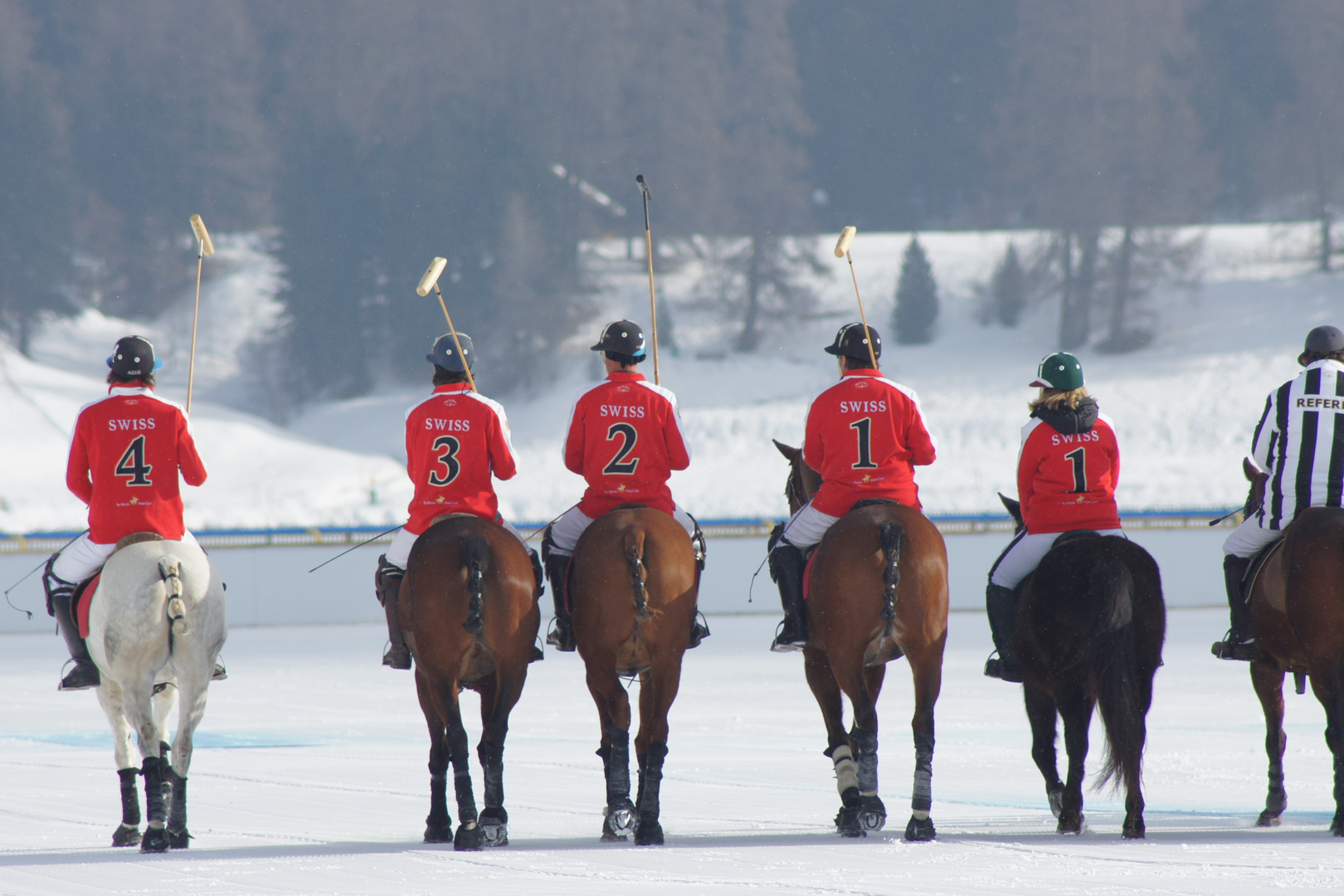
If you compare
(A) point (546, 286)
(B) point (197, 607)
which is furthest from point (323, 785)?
(A) point (546, 286)

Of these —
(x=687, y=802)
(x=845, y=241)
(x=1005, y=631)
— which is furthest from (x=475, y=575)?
(x=845, y=241)

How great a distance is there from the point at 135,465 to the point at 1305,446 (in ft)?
17.9

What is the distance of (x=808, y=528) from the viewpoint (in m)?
8.25

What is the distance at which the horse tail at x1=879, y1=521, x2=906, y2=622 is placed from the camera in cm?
761

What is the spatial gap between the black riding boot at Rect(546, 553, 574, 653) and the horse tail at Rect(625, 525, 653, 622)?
1.50ft

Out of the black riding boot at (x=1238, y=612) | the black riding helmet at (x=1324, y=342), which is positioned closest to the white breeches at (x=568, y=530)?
the black riding boot at (x=1238, y=612)

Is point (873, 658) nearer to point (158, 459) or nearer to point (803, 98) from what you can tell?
point (158, 459)

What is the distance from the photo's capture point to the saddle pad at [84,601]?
8.06 metres

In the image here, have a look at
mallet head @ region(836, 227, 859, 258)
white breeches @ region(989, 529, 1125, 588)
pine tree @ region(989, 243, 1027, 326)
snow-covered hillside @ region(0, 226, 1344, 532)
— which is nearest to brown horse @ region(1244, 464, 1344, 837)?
white breeches @ region(989, 529, 1125, 588)

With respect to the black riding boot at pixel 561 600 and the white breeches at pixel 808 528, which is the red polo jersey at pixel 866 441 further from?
the black riding boot at pixel 561 600

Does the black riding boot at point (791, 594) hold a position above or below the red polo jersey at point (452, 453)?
below

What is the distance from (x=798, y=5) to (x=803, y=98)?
22.1 feet

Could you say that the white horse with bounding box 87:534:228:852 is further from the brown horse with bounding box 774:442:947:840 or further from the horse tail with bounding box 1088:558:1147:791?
the horse tail with bounding box 1088:558:1147:791

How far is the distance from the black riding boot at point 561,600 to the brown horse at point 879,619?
1177 millimetres
